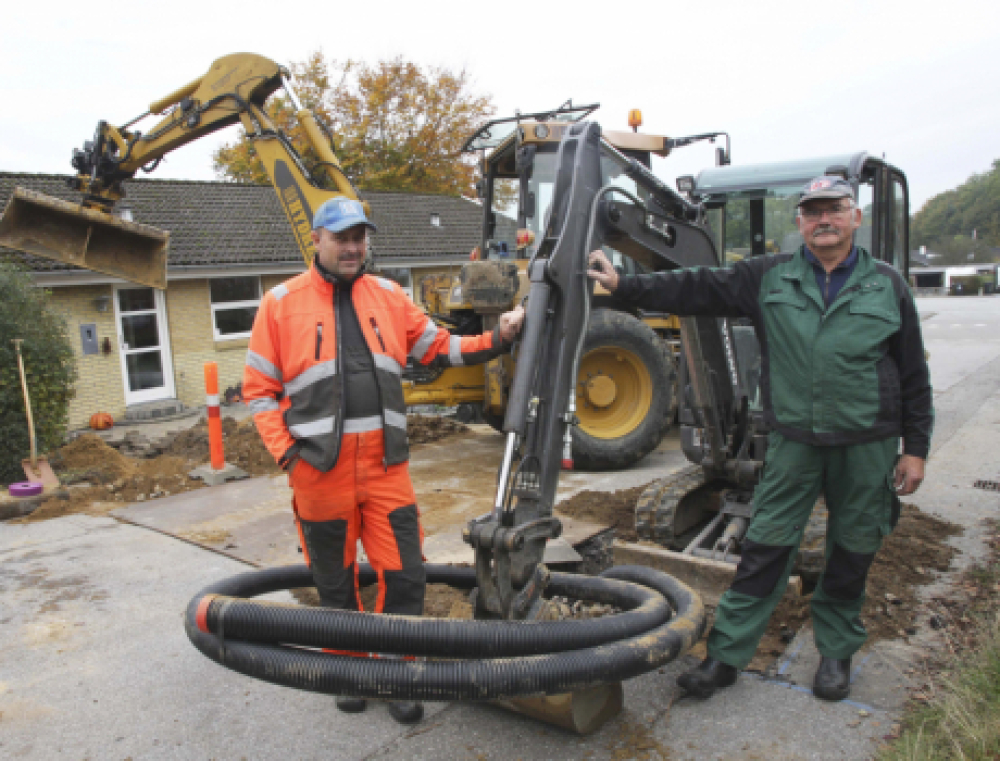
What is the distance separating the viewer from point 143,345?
12.7 metres

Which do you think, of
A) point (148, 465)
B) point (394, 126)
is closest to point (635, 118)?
point (148, 465)

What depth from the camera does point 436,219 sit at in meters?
19.4

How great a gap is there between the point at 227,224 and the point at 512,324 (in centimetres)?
1298

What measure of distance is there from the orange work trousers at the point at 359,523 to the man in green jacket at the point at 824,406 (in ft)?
3.86

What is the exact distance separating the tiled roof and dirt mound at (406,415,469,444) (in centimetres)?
581

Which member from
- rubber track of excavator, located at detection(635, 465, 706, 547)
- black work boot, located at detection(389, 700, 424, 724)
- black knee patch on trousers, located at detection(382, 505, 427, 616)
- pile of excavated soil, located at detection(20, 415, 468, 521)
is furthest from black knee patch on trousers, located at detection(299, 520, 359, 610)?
pile of excavated soil, located at detection(20, 415, 468, 521)

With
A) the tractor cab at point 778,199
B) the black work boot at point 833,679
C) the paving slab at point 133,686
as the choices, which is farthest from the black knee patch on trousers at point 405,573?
the tractor cab at point 778,199

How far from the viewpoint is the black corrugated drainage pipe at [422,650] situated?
2279 millimetres

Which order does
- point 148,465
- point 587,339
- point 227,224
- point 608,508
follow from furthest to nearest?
point 227,224 → point 148,465 → point 587,339 → point 608,508

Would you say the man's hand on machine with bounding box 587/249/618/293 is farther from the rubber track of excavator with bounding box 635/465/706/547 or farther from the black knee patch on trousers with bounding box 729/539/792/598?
the rubber track of excavator with bounding box 635/465/706/547

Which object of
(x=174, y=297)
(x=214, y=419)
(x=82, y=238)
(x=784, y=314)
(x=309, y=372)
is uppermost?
(x=82, y=238)

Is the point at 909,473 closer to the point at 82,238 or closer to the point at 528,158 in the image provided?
the point at 528,158

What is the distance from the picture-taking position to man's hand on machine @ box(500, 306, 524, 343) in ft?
9.96

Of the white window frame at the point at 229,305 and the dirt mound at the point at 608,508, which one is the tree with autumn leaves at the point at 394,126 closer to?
the white window frame at the point at 229,305
